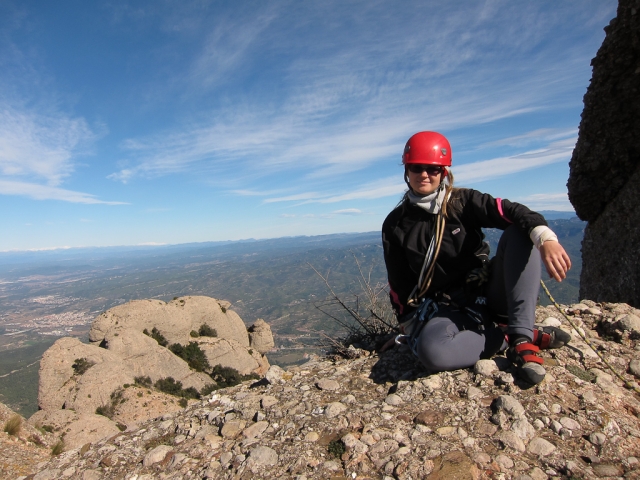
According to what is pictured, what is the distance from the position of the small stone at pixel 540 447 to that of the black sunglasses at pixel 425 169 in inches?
106

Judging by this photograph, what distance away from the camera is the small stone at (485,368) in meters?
3.48

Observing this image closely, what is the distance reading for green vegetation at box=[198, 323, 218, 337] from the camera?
124ft

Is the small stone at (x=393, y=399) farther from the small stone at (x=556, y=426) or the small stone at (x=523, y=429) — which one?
the small stone at (x=556, y=426)

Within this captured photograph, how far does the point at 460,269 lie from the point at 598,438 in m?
1.94

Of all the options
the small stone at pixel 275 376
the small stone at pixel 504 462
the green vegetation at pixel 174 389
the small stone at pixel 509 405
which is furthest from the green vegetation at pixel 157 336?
the small stone at pixel 504 462

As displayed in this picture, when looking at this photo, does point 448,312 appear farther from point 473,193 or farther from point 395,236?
point 473,193

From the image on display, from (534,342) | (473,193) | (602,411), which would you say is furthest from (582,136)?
(602,411)

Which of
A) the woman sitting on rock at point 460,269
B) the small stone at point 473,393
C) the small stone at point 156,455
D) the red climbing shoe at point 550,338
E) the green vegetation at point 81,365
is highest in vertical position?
the woman sitting on rock at point 460,269

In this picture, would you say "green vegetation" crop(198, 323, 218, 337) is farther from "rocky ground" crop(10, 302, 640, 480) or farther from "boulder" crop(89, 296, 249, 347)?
"rocky ground" crop(10, 302, 640, 480)

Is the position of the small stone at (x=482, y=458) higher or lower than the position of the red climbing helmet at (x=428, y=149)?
lower

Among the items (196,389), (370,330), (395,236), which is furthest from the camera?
(196,389)

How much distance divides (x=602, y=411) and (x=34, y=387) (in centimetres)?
10849

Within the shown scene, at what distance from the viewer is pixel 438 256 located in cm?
405

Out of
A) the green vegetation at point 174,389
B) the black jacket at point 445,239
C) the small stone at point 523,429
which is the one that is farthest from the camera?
the green vegetation at point 174,389
